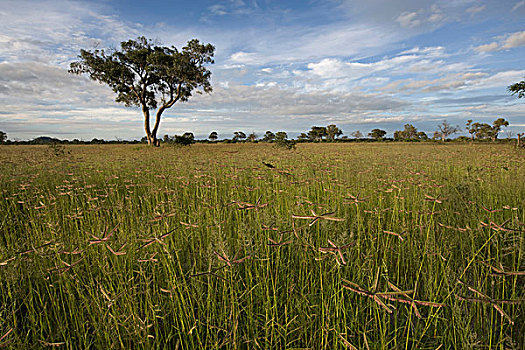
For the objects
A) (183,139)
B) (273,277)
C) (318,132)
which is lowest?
(273,277)

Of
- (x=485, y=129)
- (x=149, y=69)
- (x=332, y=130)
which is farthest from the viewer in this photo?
(x=332, y=130)

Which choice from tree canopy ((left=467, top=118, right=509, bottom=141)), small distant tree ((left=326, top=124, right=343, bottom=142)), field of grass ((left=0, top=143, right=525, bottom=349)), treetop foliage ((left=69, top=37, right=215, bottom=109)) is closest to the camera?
field of grass ((left=0, top=143, right=525, bottom=349))

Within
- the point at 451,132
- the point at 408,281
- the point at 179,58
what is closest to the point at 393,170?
the point at 408,281

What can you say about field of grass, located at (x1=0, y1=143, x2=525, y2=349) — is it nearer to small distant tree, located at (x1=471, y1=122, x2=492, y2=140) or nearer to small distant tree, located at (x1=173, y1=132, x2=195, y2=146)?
small distant tree, located at (x1=173, y1=132, x2=195, y2=146)

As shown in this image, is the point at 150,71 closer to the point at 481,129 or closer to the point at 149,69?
the point at 149,69

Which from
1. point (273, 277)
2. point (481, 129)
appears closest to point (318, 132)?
point (481, 129)

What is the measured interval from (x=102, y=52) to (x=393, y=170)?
101ft

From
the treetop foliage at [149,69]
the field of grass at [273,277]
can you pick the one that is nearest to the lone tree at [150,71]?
the treetop foliage at [149,69]

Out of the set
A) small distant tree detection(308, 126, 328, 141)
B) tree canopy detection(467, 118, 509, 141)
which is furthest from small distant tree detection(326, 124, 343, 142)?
tree canopy detection(467, 118, 509, 141)

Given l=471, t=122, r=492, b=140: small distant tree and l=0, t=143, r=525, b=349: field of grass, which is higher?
l=471, t=122, r=492, b=140: small distant tree

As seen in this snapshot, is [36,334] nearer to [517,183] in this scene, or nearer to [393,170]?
[393,170]

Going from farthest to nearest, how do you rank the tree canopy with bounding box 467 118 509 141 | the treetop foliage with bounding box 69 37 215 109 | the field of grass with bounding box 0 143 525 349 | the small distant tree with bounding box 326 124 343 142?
1. the small distant tree with bounding box 326 124 343 142
2. the tree canopy with bounding box 467 118 509 141
3. the treetop foliage with bounding box 69 37 215 109
4. the field of grass with bounding box 0 143 525 349

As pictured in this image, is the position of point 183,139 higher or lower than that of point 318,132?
lower

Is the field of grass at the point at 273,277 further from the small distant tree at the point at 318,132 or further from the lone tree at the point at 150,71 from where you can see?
the small distant tree at the point at 318,132
